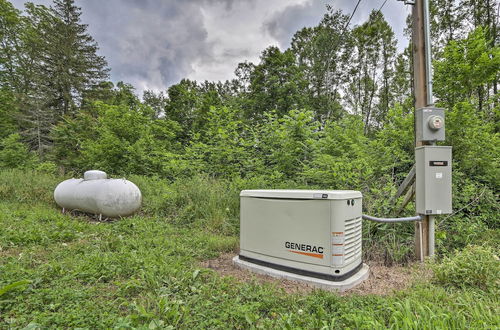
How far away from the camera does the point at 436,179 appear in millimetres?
2812

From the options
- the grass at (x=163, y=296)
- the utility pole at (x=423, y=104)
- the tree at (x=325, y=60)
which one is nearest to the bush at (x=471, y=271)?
the grass at (x=163, y=296)

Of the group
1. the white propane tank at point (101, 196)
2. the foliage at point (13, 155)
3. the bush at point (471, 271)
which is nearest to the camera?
the bush at point (471, 271)

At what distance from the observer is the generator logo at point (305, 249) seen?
7.53 ft

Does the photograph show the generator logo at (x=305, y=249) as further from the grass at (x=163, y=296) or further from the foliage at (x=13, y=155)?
the foliage at (x=13, y=155)

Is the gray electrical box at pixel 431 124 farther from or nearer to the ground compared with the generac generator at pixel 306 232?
farther from the ground

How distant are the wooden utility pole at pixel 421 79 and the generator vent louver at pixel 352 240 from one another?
3.06ft

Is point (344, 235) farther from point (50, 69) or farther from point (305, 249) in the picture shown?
point (50, 69)

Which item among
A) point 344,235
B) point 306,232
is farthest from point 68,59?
point 344,235

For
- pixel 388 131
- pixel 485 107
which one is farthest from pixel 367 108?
pixel 388 131

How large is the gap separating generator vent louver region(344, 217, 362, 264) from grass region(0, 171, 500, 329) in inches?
16.5

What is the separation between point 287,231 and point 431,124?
204 cm

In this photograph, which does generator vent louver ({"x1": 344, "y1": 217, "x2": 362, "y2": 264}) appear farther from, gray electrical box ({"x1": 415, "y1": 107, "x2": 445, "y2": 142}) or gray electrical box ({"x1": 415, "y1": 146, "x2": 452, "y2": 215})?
gray electrical box ({"x1": 415, "y1": 107, "x2": 445, "y2": 142})

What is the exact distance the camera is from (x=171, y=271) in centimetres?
244

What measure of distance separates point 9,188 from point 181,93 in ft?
37.4
